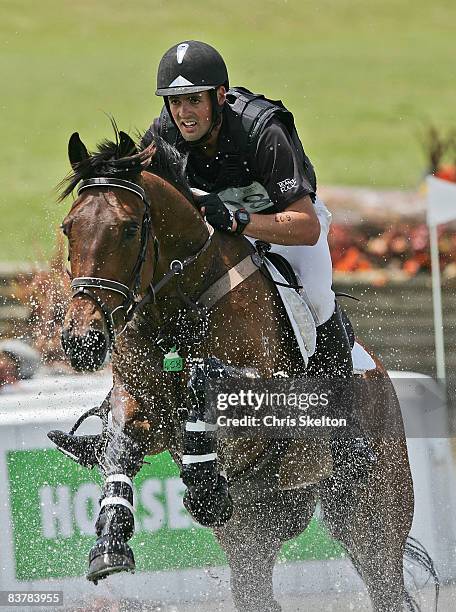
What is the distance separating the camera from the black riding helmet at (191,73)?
12.8 ft

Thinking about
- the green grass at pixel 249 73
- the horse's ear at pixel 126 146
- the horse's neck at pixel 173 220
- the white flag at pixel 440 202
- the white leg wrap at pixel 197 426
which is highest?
the green grass at pixel 249 73

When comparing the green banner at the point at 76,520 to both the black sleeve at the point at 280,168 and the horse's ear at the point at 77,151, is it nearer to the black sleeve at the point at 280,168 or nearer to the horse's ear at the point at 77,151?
the black sleeve at the point at 280,168

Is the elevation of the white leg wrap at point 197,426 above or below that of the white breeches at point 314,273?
below

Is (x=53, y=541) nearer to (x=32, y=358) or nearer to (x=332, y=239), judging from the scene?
(x=32, y=358)

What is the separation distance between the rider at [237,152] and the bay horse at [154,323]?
0.15 meters

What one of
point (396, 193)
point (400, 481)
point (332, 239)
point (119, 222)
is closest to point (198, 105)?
point (119, 222)

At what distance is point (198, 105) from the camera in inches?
156

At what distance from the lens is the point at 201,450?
379 centimetres

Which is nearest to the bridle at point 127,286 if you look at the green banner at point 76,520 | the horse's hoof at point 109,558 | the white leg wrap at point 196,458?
the white leg wrap at point 196,458

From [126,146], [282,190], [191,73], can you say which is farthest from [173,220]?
[191,73]

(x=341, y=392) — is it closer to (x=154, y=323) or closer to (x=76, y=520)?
(x=154, y=323)

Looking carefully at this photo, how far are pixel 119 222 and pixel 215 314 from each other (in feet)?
2.02

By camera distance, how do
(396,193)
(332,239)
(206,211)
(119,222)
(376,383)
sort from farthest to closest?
(396,193) < (332,239) < (376,383) < (206,211) < (119,222)

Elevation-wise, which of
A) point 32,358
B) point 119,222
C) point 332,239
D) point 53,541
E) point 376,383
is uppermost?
point 332,239
